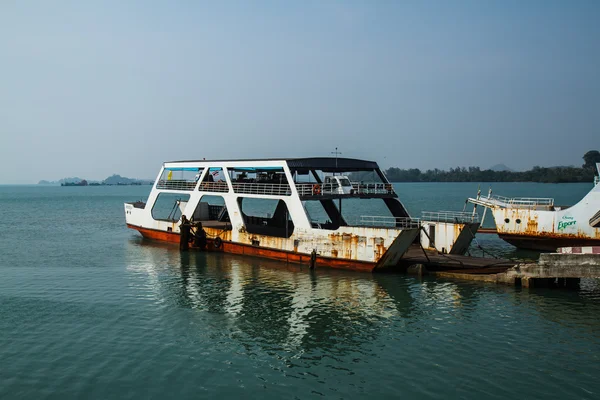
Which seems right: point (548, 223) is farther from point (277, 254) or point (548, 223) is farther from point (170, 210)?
point (170, 210)

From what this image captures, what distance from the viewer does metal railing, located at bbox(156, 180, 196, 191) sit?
3556 centimetres

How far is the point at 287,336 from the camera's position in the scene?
16750 millimetres

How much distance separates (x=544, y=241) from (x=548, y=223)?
1.27 m

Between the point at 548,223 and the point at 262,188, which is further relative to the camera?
the point at 548,223

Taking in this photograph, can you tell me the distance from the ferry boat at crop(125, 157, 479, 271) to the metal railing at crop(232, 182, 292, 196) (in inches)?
2.4

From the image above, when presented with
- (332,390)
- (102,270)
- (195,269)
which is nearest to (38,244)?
(102,270)

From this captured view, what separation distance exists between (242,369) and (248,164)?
18.5 meters

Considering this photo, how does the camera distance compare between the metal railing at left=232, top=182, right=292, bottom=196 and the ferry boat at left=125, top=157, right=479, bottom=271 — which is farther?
the metal railing at left=232, top=182, right=292, bottom=196

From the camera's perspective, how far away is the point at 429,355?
14.9 m

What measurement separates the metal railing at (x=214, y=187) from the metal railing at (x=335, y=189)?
19.0ft

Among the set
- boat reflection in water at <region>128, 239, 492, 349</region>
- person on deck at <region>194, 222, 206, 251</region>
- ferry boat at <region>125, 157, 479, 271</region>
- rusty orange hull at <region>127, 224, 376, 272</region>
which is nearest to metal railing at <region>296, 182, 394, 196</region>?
ferry boat at <region>125, 157, 479, 271</region>

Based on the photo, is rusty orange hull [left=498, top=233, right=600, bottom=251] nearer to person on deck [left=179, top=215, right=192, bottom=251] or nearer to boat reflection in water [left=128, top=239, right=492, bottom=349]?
boat reflection in water [left=128, top=239, right=492, bottom=349]

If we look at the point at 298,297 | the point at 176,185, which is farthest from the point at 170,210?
the point at 298,297

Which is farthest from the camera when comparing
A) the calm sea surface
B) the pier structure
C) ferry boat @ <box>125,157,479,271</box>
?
ferry boat @ <box>125,157,479,271</box>
